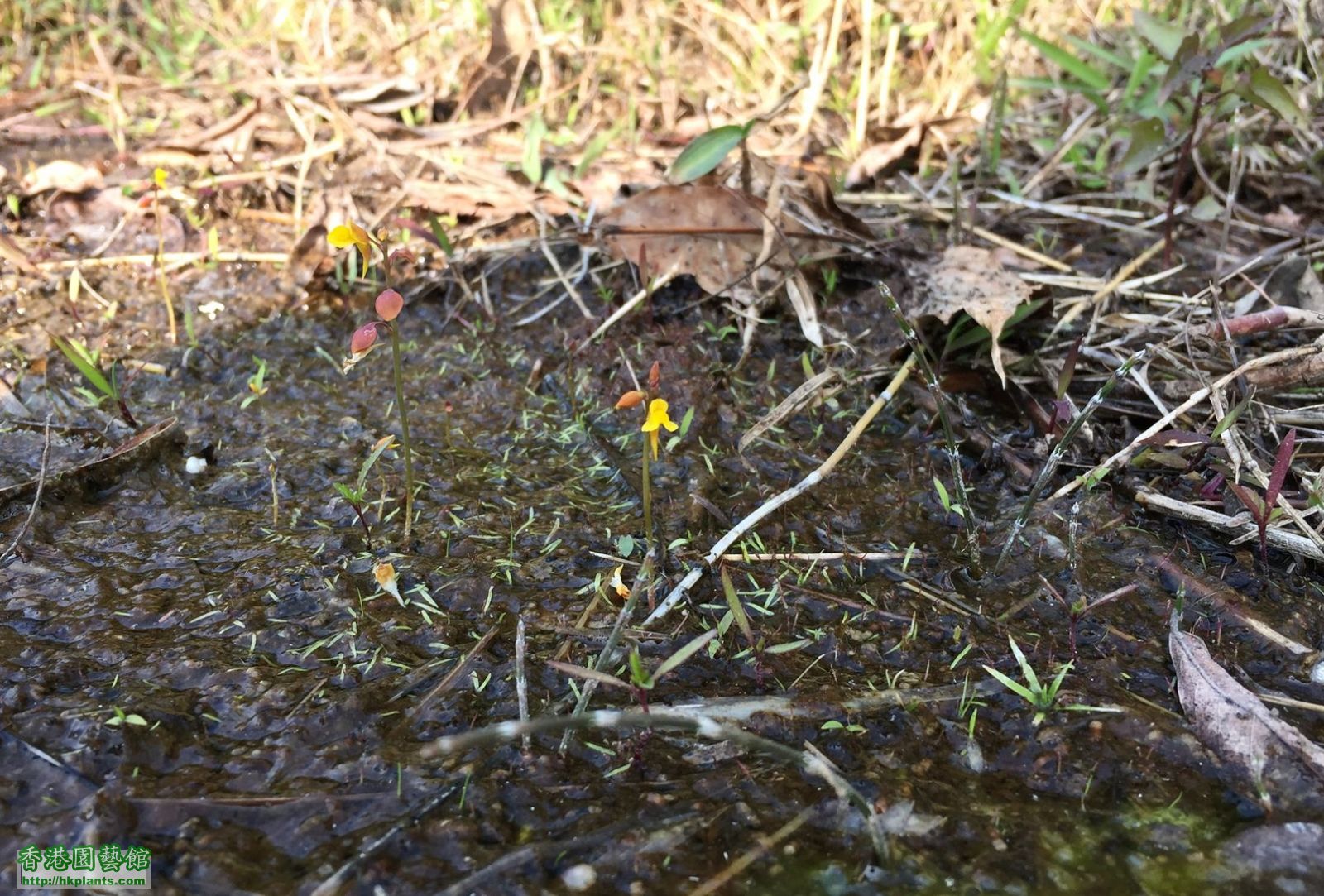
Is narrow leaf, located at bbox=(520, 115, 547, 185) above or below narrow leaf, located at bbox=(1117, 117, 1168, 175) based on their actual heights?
below

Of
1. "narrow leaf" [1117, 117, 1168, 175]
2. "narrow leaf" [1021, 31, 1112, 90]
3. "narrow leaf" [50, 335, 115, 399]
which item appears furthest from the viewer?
"narrow leaf" [1021, 31, 1112, 90]

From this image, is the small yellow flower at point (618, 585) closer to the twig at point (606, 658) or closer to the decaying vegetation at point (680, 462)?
the decaying vegetation at point (680, 462)

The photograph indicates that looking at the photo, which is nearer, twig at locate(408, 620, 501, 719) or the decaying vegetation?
the decaying vegetation

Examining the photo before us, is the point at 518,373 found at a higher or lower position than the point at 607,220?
lower

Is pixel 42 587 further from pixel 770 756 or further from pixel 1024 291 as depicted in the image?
pixel 1024 291

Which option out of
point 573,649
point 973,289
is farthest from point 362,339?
point 973,289

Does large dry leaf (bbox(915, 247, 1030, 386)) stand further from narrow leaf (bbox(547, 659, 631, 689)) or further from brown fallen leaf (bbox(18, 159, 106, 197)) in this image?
brown fallen leaf (bbox(18, 159, 106, 197))

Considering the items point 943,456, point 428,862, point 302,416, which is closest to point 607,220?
point 302,416

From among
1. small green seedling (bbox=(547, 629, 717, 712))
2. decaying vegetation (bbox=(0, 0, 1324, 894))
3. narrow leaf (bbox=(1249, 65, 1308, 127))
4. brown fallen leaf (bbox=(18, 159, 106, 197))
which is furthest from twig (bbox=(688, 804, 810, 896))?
brown fallen leaf (bbox=(18, 159, 106, 197))

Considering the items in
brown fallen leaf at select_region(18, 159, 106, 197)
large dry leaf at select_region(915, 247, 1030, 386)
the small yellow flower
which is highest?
brown fallen leaf at select_region(18, 159, 106, 197)
